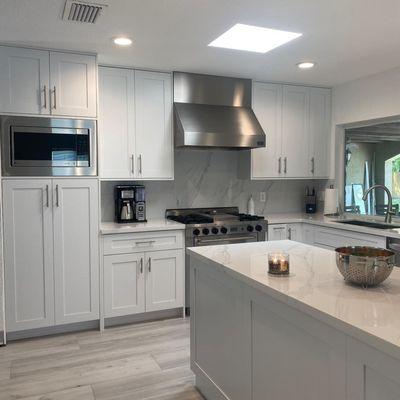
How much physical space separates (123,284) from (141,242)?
1.34 ft

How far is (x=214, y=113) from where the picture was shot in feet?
13.3

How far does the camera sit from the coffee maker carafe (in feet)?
12.9

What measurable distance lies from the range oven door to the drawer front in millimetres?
694

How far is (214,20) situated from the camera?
2.65 metres

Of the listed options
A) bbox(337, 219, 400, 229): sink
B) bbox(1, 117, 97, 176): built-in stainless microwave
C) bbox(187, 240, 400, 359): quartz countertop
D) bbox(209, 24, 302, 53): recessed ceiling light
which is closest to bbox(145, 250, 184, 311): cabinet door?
bbox(1, 117, 97, 176): built-in stainless microwave

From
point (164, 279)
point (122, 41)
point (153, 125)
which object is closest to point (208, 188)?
point (153, 125)

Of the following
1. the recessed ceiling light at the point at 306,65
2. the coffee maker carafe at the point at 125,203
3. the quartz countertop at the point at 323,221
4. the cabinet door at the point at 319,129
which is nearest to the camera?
the quartz countertop at the point at 323,221

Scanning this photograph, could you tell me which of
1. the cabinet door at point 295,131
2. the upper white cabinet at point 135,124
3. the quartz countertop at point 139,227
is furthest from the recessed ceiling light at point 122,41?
the cabinet door at point 295,131

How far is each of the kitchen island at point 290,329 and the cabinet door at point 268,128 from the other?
6.08 feet

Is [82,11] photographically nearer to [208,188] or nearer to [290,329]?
[290,329]

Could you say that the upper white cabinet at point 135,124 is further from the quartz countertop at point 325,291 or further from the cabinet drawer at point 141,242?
the quartz countertop at point 325,291

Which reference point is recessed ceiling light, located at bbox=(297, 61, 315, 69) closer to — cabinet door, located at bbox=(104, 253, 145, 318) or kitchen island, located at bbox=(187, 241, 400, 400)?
kitchen island, located at bbox=(187, 241, 400, 400)

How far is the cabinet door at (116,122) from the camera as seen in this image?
371 centimetres

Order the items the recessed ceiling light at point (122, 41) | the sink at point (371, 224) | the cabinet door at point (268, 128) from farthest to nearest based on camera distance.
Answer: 1. the cabinet door at point (268, 128)
2. the sink at point (371, 224)
3. the recessed ceiling light at point (122, 41)
